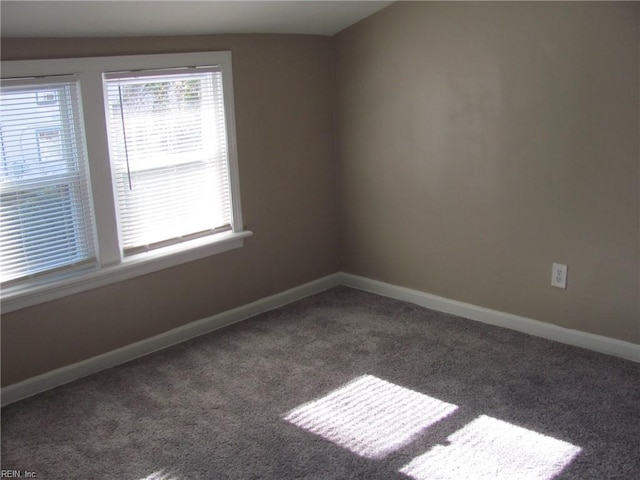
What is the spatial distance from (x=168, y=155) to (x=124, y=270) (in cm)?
63

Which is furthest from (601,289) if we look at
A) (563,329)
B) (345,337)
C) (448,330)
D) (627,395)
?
(345,337)

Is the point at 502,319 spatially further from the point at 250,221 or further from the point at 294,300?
the point at 250,221

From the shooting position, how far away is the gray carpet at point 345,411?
2660 millimetres

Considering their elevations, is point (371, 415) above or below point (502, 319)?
below

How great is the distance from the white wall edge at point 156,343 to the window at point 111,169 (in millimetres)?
372

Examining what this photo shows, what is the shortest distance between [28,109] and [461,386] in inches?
89.8

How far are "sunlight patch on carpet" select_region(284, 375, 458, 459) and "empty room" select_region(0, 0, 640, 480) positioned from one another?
14 millimetres

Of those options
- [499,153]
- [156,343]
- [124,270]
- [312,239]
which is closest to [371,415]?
[156,343]

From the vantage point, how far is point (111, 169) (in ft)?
11.2

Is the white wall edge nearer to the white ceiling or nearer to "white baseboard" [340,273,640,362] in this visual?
"white baseboard" [340,273,640,362]

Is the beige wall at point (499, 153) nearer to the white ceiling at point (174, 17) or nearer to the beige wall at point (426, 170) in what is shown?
the beige wall at point (426, 170)

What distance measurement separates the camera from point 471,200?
12.7 ft

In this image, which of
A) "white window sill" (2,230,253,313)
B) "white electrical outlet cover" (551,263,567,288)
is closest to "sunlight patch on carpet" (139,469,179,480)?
"white window sill" (2,230,253,313)

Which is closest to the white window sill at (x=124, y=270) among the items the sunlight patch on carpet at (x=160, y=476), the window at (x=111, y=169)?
the window at (x=111, y=169)
